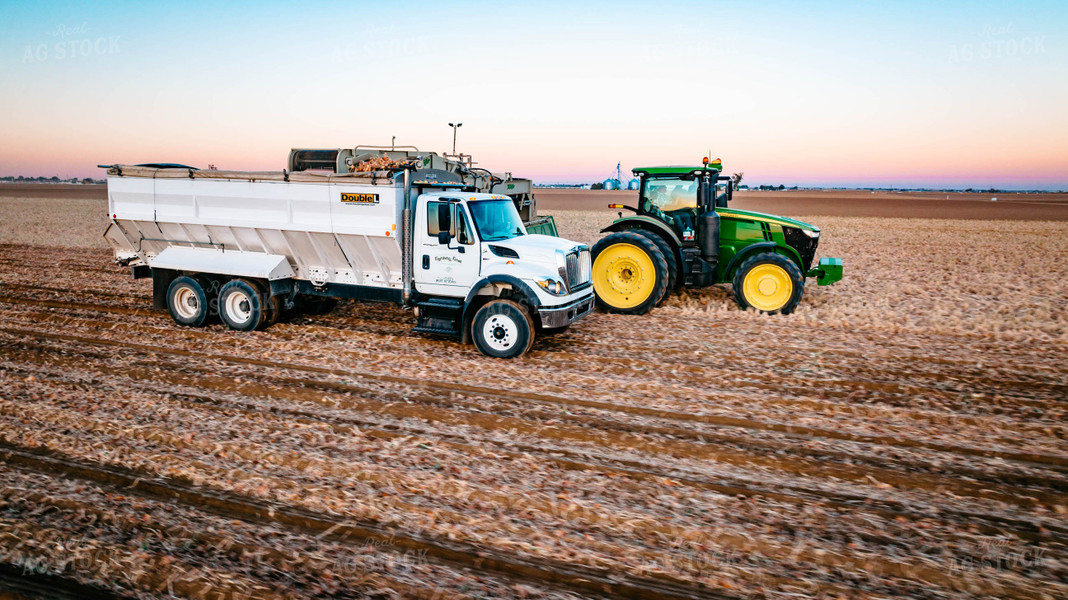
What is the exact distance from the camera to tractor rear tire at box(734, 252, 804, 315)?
1252cm

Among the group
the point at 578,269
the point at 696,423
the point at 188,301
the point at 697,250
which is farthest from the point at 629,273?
the point at 188,301

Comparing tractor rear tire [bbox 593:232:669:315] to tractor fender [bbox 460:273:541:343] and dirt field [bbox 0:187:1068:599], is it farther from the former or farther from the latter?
tractor fender [bbox 460:273:541:343]

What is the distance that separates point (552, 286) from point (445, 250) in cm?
187

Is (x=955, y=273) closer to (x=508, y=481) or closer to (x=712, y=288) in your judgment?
(x=712, y=288)

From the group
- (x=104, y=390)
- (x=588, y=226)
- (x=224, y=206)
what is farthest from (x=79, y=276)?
(x=588, y=226)

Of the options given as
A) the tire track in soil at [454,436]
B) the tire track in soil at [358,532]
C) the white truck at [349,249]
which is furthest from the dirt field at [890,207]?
the tire track in soil at [358,532]

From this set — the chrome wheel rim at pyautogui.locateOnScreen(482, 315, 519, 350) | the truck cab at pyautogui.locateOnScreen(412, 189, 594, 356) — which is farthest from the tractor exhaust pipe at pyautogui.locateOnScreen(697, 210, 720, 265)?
the chrome wheel rim at pyautogui.locateOnScreen(482, 315, 519, 350)

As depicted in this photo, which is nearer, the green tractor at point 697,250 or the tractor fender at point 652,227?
the green tractor at point 697,250

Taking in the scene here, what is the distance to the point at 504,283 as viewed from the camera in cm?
974

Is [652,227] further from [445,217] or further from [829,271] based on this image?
[445,217]

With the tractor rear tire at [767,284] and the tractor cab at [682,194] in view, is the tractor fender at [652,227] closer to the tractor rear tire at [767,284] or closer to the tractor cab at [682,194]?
the tractor cab at [682,194]

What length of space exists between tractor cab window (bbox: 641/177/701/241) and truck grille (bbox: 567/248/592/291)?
3264 mm

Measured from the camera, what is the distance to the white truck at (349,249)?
985 centimetres

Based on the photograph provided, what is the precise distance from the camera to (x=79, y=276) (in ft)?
53.6
